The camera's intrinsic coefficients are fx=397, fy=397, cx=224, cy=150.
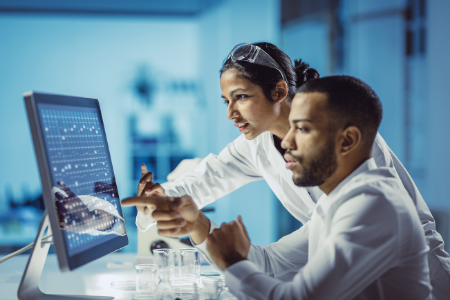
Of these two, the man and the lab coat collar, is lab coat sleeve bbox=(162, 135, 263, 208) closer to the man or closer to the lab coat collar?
the man

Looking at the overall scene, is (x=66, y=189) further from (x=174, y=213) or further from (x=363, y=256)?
(x=363, y=256)

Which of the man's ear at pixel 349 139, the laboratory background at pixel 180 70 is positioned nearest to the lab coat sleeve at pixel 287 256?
the man's ear at pixel 349 139

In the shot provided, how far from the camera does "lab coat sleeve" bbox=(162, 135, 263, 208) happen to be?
1688 mm

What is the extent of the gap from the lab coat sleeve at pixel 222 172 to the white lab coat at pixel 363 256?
2.64 ft

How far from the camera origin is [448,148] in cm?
360

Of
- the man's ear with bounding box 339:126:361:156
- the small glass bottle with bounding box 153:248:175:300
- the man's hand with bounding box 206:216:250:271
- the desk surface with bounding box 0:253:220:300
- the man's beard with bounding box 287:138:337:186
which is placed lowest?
the desk surface with bounding box 0:253:220:300

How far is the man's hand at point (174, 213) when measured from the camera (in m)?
0.99

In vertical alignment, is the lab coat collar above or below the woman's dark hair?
below

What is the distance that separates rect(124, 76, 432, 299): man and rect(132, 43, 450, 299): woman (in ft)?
1.15

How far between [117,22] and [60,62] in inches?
31.1

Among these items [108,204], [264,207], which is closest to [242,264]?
[108,204]

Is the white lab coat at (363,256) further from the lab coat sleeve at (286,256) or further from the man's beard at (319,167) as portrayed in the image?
the lab coat sleeve at (286,256)

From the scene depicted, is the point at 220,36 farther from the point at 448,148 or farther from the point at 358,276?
the point at 358,276

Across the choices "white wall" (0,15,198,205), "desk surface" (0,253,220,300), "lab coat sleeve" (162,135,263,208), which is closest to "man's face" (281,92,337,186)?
"desk surface" (0,253,220,300)
